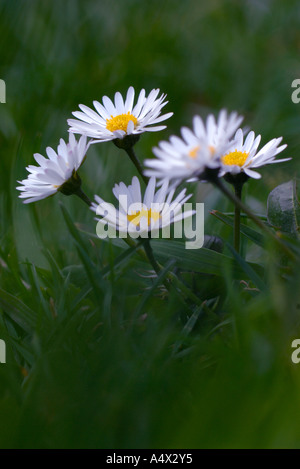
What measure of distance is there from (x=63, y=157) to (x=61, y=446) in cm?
35

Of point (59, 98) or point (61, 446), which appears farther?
point (59, 98)

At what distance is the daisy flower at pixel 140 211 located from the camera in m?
0.57

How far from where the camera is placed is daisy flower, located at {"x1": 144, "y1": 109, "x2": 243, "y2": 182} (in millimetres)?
474

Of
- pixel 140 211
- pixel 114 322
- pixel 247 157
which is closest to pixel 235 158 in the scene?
pixel 247 157

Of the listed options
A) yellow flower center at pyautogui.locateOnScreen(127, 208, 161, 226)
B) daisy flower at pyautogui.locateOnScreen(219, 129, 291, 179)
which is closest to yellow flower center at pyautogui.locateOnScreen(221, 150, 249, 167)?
daisy flower at pyautogui.locateOnScreen(219, 129, 291, 179)

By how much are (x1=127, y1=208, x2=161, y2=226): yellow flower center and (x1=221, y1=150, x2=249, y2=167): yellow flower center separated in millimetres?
109

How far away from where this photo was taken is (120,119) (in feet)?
2.26

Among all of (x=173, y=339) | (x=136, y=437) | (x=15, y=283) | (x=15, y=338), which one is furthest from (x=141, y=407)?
(x=15, y=283)

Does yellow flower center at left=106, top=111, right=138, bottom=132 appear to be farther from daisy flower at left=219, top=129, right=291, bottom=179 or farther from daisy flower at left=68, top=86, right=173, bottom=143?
daisy flower at left=219, top=129, right=291, bottom=179

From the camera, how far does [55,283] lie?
0.71m

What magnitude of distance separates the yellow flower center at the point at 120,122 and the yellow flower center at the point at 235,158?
0.45ft

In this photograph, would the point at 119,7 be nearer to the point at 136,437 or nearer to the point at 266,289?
the point at 266,289

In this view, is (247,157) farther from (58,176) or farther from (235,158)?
(58,176)

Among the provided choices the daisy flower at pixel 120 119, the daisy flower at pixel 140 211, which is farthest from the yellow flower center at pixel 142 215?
the daisy flower at pixel 120 119
